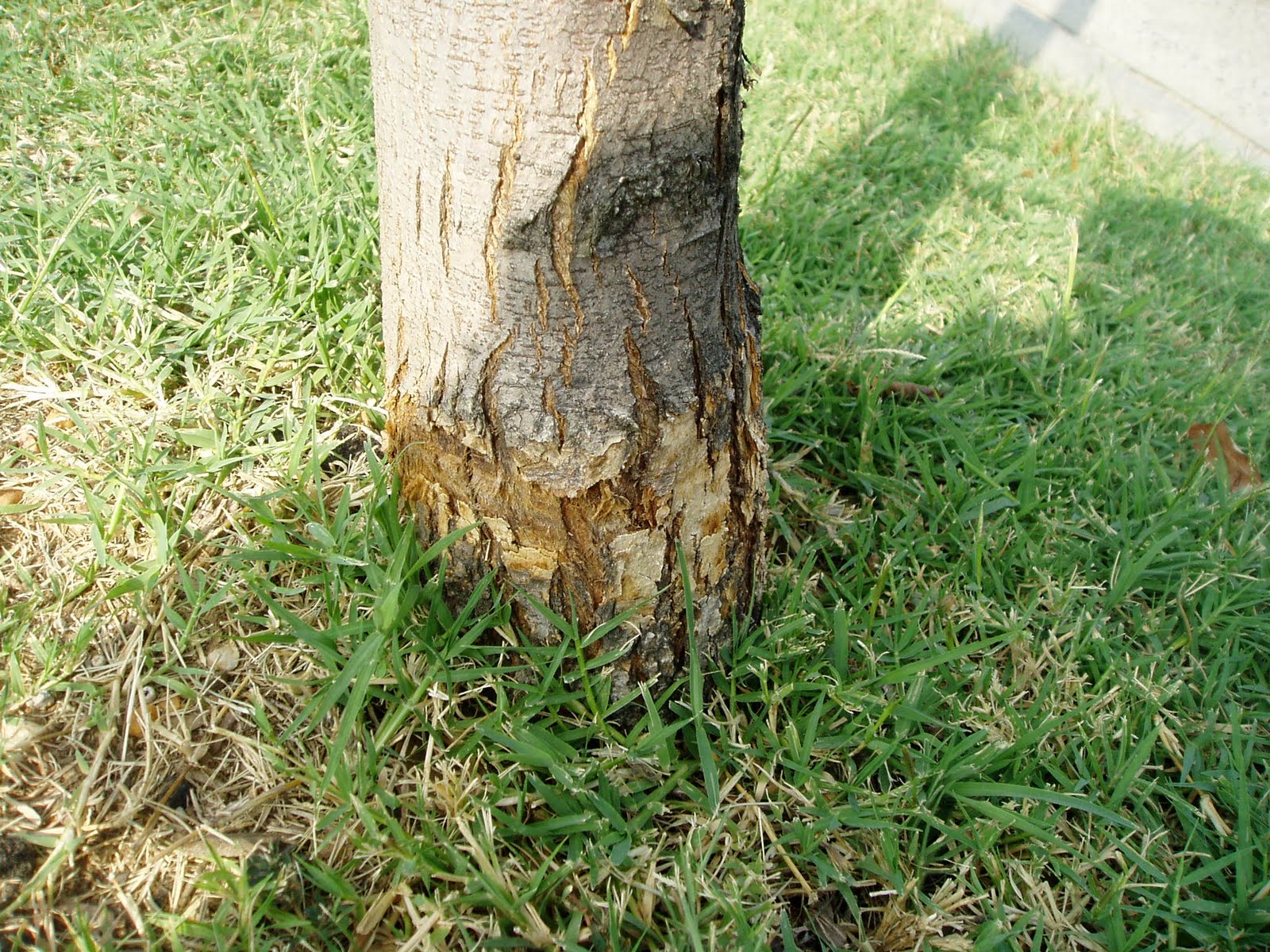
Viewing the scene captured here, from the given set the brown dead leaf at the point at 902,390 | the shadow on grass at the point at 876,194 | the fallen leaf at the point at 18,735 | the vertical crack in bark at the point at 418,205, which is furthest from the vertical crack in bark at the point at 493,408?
the shadow on grass at the point at 876,194

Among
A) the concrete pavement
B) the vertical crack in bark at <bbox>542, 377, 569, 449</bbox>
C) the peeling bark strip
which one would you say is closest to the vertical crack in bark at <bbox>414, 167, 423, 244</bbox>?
the peeling bark strip

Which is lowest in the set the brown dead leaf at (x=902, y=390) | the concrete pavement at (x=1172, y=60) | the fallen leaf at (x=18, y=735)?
the fallen leaf at (x=18, y=735)

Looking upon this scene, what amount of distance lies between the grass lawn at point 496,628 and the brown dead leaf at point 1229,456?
38 millimetres

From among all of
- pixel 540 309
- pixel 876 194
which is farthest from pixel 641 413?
pixel 876 194

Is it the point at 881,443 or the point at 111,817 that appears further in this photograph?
the point at 881,443

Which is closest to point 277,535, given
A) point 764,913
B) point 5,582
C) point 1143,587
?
point 5,582

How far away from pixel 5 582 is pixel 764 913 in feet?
4.50

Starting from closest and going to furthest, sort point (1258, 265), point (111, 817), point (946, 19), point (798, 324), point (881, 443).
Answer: point (111, 817) → point (881, 443) → point (798, 324) → point (1258, 265) → point (946, 19)

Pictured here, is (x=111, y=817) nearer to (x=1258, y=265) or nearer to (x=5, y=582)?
(x=5, y=582)

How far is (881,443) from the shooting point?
7.30 feet

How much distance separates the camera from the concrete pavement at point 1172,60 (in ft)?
13.5

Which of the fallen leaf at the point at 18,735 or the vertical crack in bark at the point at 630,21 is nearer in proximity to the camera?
the vertical crack in bark at the point at 630,21

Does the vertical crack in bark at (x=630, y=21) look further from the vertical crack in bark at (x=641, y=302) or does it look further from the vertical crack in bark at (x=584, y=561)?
the vertical crack in bark at (x=584, y=561)

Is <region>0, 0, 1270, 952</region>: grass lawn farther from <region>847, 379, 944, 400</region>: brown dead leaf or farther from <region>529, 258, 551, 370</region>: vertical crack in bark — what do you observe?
<region>529, 258, 551, 370</region>: vertical crack in bark
